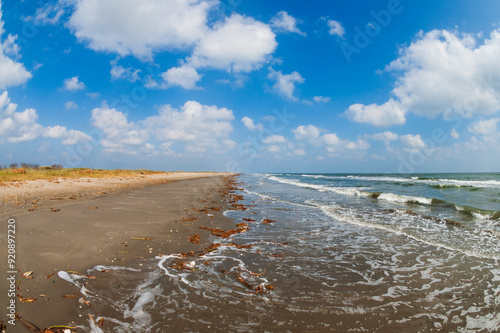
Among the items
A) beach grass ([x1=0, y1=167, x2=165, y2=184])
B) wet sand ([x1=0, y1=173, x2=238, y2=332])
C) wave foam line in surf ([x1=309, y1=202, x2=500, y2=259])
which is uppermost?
beach grass ([x1=0, y1=167, x2=165, y2=184])

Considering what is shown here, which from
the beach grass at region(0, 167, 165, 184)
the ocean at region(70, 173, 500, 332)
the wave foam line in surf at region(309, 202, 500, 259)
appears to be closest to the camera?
the ocean at region(70, 173, 500, 332)

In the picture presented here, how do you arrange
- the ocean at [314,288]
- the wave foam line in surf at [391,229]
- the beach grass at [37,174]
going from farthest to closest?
the beach grass at [37,174], the wave foam line in surf at [391,229], the ocean at [314,288]

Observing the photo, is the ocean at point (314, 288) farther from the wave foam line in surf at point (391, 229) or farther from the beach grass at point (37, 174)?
the beach grass at point (37, 174)

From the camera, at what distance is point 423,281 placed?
5.00 metres

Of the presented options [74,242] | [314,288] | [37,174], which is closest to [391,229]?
[314,288]

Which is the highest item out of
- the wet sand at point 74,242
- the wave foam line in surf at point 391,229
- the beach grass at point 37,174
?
the beach grass at point 37,174

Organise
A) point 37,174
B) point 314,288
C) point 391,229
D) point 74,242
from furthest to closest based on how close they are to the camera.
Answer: point 37,174, point 391,229, point 74,242, point 314,288

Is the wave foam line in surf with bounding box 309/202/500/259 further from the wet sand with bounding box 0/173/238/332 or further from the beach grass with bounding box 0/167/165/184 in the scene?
the beach grass with bounding box 0/167/165/184

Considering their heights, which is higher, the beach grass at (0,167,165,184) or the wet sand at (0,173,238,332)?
the beach grass at (0,167,165,184)

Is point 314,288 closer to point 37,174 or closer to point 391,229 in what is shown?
point 391,229

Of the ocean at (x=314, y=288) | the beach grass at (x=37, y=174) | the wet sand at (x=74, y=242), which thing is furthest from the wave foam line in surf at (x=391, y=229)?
the beach grass at (x=37, y=174)

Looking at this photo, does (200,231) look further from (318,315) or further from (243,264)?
(318,315)

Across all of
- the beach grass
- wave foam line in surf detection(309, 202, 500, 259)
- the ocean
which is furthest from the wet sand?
the beach grass

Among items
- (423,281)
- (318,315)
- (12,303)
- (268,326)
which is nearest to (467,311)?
(423,281)
